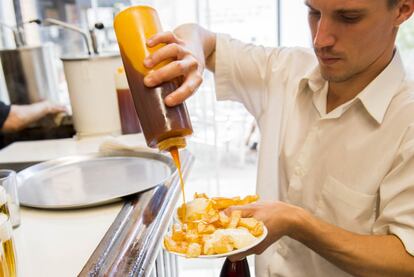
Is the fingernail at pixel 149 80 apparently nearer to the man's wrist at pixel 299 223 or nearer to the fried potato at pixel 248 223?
the fried potato at pixel 248 223

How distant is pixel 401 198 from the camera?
101cm

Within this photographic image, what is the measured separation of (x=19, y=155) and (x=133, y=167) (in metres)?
0.61

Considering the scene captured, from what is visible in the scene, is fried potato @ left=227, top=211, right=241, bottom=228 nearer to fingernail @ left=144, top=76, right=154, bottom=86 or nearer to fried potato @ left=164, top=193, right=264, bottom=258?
fried potato @ left=164, top=193, right=264, bottom=258

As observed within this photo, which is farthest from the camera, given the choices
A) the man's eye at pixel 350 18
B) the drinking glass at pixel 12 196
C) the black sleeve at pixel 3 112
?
the black sleeve at pixel 3 112

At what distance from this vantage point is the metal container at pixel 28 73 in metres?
1.87

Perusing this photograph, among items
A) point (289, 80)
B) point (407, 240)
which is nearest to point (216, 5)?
point (289, 80)

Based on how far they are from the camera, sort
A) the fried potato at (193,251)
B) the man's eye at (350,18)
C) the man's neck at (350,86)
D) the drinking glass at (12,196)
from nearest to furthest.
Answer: the fried potato at (193,251) < the drinking glass at (12,196) < the man's eye at (350,18) < the man's neck at (350,86)

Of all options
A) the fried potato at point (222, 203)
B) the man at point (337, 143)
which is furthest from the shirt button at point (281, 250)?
the fried potato at point (222, 203)

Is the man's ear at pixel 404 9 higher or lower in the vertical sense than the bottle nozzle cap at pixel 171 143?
higher

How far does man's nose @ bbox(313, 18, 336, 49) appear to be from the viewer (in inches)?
42.6

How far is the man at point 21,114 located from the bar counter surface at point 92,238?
954 mm

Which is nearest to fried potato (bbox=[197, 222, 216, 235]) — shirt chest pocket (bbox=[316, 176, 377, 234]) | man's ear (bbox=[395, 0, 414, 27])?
shirt chest pocket (bbox=[316, 176, 377, 234])

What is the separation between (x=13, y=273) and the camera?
2.36 feet

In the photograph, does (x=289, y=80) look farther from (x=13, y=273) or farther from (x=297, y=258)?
(x=13, y=273)
